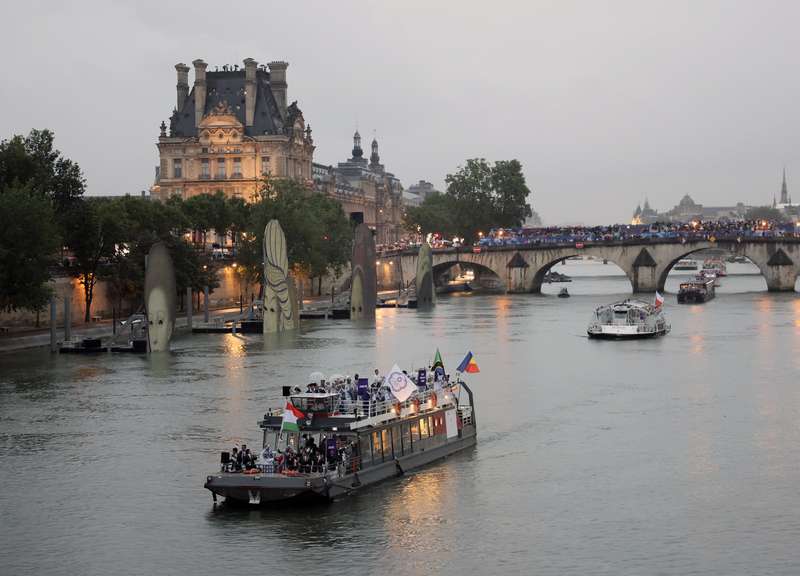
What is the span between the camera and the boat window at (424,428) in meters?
41.7

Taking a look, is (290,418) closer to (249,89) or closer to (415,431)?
(415,431)

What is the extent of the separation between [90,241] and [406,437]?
57.6m

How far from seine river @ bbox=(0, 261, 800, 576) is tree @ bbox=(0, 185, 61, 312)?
4603 mm

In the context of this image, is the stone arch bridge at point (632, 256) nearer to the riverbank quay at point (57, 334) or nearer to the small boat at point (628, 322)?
the small boat at point (628, 322)

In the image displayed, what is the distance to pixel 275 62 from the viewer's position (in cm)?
16612

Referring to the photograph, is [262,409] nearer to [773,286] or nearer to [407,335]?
[407,335]

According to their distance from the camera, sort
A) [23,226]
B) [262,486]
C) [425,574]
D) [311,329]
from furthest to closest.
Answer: [311,329] < [23,226] < [262,486] < [425,574]

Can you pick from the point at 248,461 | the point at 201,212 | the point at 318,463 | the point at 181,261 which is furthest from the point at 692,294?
the point at 248,461

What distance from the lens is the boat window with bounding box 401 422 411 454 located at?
132ft

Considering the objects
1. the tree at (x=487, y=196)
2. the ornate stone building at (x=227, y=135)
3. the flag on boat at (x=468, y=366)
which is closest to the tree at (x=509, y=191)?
the tree at (x=487, y=196)

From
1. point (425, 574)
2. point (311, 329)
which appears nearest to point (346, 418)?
point (425, 574)

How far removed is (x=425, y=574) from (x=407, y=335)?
60.3 meters

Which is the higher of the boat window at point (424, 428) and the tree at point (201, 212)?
the tree at point (201, 212)

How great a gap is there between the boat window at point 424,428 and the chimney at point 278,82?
5070 inches
